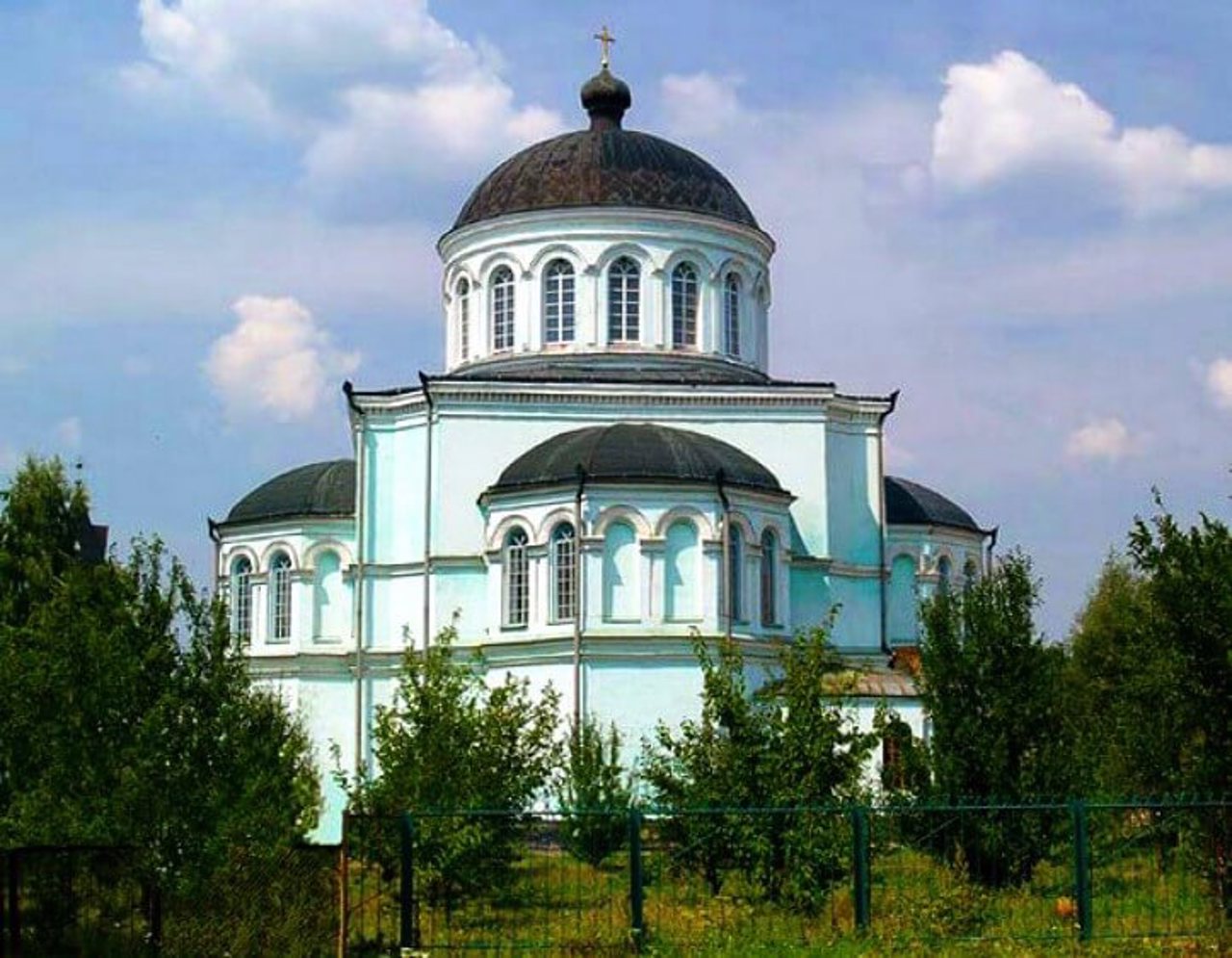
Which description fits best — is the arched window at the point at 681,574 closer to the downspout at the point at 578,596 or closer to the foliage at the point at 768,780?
the downspout at the point at 578,596

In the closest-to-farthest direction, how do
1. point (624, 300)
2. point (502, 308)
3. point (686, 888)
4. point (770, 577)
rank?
point (686, 888) < point (770, 577) < point (624, 300) < point (502, 308)

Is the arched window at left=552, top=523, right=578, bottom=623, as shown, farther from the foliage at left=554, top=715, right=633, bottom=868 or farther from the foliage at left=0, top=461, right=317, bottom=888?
the foliage at left=0, top=461, right=317, bottom=888

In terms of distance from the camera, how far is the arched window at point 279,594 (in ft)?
113

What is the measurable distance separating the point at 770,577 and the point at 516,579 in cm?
410

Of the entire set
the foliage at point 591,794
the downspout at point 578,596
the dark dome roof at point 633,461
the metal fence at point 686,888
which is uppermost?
the dark dome roof at point 633,461

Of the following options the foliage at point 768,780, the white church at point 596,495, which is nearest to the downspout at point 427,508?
the white church at point 596,495

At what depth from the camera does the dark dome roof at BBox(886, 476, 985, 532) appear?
36.2 metres

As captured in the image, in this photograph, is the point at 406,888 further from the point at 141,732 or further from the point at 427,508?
the point at 427,508

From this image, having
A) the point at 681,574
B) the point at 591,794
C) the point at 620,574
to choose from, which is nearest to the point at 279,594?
the point at 620,574

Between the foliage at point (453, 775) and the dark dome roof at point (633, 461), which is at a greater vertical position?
the dark dome roof at point (633, 461)

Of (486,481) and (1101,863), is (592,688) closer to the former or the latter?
(486,481)

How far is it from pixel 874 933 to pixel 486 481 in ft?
56.4

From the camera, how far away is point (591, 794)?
24062 mm

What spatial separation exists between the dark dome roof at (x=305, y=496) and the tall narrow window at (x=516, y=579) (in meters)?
4.64
